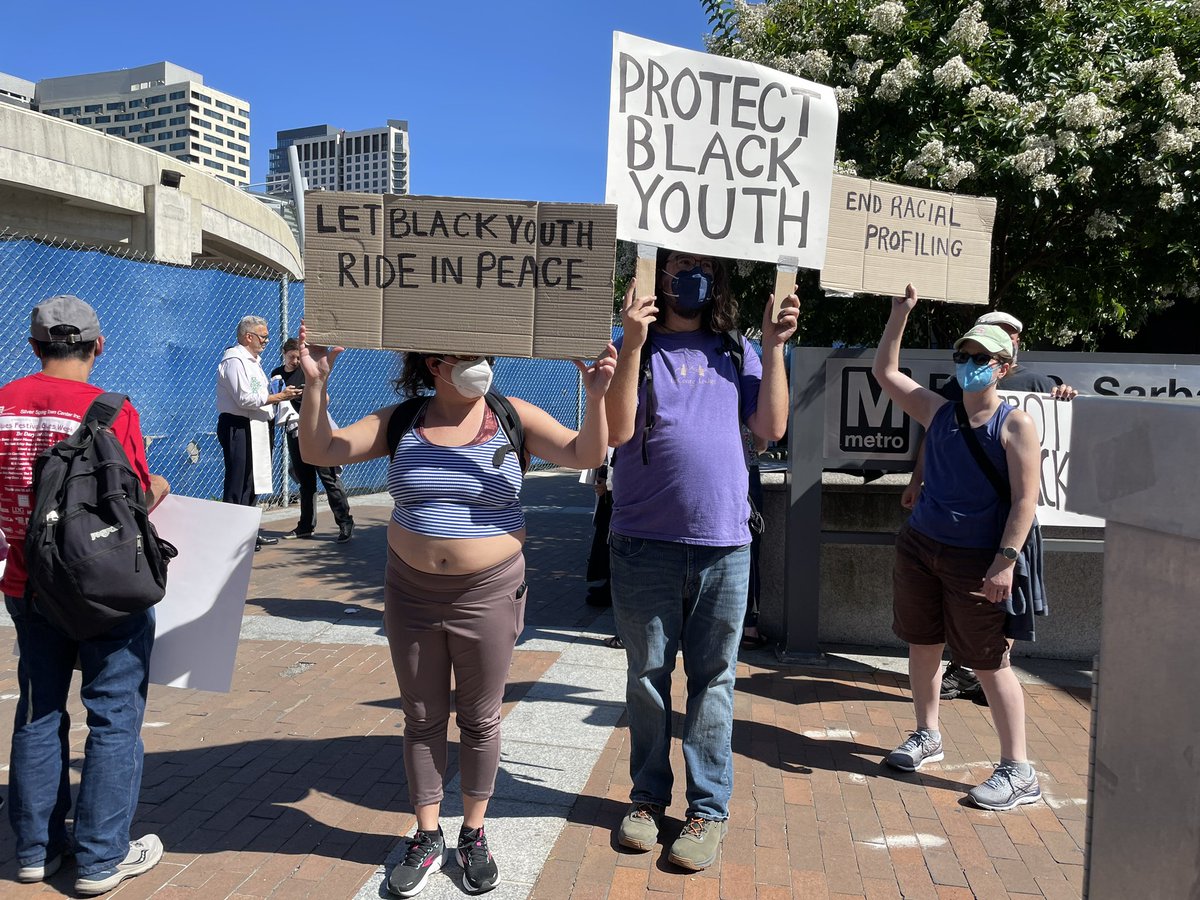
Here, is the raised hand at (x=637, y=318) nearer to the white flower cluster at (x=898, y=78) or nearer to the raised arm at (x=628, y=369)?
the raised arm at (x=628, y=369)

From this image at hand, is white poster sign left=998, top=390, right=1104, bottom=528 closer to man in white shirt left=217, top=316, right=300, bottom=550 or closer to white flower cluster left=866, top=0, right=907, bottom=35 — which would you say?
white flower cluster left=866, top=0, right=907, bottom=35

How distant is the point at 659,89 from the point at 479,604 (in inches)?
72.3

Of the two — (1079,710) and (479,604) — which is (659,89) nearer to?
(479,604)

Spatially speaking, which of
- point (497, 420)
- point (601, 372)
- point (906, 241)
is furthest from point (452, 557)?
point (906, 241)

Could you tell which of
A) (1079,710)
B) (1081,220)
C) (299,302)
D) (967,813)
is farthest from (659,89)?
(299,302)

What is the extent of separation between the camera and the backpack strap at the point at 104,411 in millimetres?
2838

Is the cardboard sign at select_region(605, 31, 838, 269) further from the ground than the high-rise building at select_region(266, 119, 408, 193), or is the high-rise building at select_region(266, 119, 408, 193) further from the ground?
the high-rise building at select_region(266, 119, 408, 193)

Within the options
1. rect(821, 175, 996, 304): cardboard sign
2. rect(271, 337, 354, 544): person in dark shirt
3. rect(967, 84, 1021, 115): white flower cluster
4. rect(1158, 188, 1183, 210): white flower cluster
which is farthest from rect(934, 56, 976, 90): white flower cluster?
rect(271, 337, 354, 544): person in dark shirt

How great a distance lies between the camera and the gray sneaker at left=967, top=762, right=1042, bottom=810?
361cm

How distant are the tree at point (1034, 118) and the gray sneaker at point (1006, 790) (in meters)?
3.85

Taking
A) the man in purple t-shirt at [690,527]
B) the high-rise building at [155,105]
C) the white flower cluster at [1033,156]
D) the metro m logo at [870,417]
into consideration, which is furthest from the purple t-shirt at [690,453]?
the high-rise building at [155,105]

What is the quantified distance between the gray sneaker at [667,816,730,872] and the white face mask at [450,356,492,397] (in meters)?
1.65

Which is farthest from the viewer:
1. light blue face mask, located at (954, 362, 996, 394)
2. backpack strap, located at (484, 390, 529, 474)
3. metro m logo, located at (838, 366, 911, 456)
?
metro m logo, located at (838, 366, 911, 456)

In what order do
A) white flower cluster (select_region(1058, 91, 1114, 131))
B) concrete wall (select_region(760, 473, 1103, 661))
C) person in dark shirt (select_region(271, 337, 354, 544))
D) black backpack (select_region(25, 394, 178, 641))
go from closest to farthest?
black backpack (select_region(25, 394, 178, 641)) → concrete wall (select_region(760, 473, 1103, 661)) → white flower cluster (select_region(1058, 91, 1114, 131)) → person in dark shirt (select_region(271, 337, 354, 544))
